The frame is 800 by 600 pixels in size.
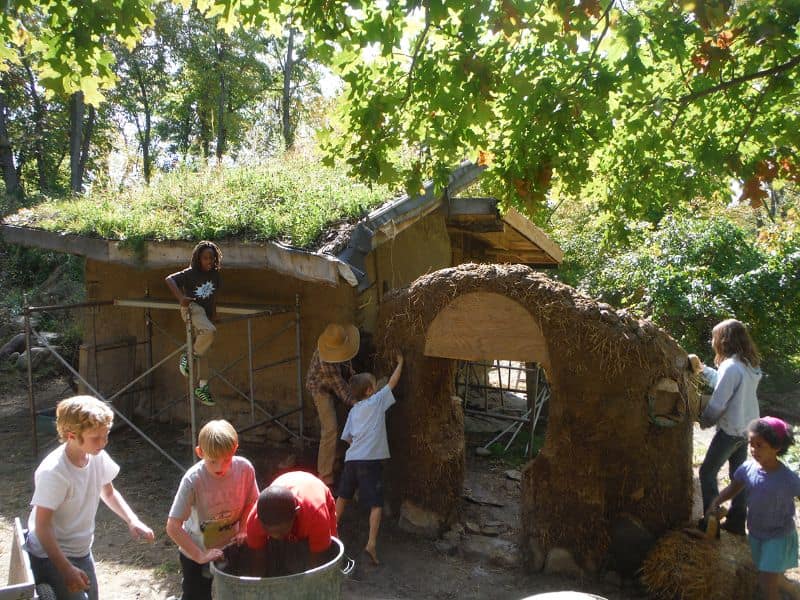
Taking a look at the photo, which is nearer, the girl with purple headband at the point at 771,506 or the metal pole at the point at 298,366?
the girl with purple headband at the point at 771,506

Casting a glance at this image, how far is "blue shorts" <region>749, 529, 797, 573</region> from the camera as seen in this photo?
4.17 meters

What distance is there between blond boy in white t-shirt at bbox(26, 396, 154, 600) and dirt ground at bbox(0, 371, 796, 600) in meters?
1.91

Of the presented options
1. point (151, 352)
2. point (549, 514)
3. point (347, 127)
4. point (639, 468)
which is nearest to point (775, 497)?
point (639, 468)

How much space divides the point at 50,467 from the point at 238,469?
1.02m

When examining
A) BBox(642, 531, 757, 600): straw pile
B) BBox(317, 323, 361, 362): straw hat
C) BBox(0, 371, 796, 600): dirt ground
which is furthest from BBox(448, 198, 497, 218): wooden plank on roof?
BBox(642, 531, 757, 600): straw pile

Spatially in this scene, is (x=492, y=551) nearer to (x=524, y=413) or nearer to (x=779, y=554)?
(x=779, y=554)

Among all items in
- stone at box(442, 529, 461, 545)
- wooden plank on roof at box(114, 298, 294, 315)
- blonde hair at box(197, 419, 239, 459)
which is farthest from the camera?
wooden plank on roof at box(114, 298, 294, 315)

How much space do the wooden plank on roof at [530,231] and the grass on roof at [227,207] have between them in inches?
99.4

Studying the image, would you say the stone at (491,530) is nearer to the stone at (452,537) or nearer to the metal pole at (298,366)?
the stone at (452,537)

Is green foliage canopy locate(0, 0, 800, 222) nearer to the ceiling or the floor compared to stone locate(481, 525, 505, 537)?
nearer to the ceiling

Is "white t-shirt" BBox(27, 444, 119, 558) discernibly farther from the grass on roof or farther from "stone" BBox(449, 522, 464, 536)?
"stone" BBox(449, 522, 464, 536)

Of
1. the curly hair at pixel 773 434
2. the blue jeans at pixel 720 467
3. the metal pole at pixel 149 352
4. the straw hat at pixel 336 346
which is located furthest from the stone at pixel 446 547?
the metal pole at pixel 149 352

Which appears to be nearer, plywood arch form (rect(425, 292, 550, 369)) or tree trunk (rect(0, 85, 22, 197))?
plywood arch form (rect(425, 292, 550, 369))

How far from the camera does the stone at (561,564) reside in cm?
510
